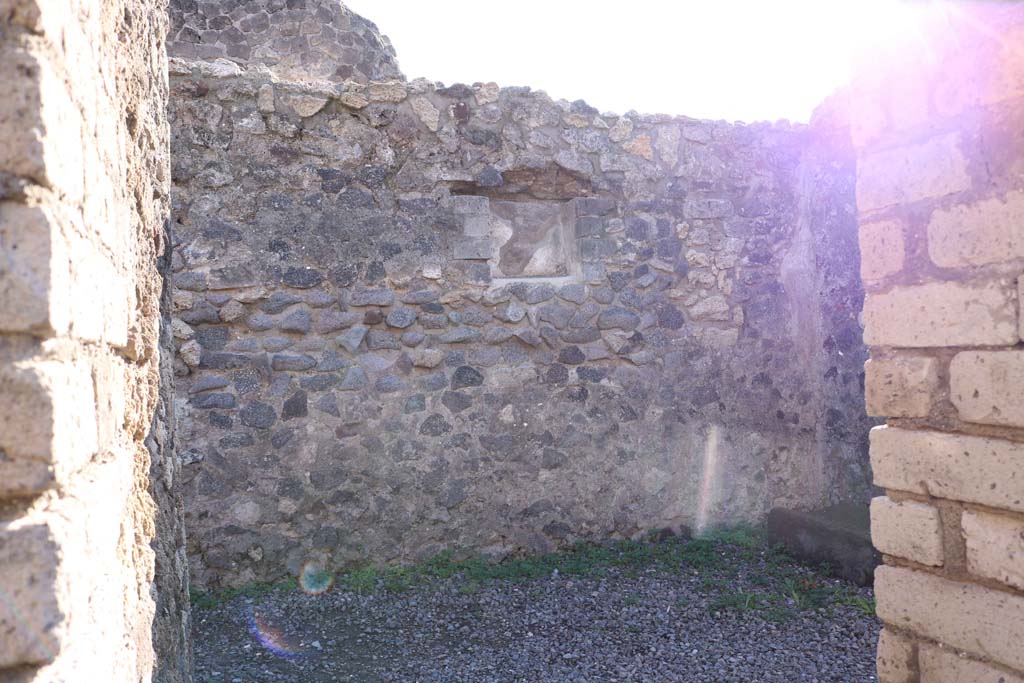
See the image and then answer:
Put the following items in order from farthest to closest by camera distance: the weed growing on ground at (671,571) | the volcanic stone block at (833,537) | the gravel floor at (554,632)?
the volcanic stone block at (833,537), the weed growing on ground at (671,571), the gravel floor at (554,632)

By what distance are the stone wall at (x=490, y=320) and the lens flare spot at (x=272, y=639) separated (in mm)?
449

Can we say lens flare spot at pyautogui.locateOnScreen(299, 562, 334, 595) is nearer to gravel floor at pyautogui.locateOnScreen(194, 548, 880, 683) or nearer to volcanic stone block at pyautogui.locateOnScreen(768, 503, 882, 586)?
gravel floor at pyautogui.locateOnScreen(194, 548, 880, 683)

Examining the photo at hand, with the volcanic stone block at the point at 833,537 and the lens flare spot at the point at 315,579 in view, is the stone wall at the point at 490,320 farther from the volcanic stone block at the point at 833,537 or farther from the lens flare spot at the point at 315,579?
the volcanic stone block at the point at 833,537

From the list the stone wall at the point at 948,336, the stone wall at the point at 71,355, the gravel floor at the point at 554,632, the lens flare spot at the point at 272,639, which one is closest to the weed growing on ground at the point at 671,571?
the gravel floor at the point at 554,632

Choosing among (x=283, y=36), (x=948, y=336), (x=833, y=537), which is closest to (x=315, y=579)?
(x=833, y=537)

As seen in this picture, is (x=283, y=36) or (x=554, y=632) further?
(x=283, y=36)

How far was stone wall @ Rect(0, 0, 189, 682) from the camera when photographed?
2.88 feet

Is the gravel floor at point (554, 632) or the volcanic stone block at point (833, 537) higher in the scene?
the volcanic stone block at point (833, 537)

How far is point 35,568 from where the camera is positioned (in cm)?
88

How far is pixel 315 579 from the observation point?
14.3 feet

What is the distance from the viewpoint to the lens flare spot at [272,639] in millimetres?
3602

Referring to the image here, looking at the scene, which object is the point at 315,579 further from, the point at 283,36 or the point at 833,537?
the point at 283,36

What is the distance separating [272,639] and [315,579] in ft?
2.06

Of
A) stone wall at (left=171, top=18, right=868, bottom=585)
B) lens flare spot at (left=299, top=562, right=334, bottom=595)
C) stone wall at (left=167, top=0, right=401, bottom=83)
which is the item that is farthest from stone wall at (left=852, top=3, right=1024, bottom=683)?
stone wall at (left=167, top=0, right=401, bottom=83)
